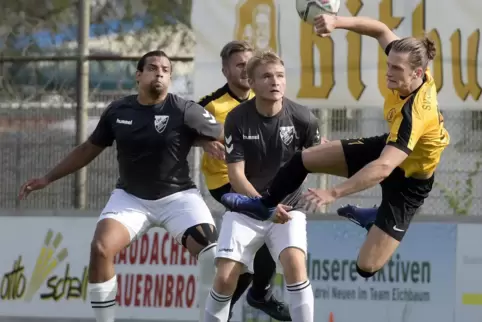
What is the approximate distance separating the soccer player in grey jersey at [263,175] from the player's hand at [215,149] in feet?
1.64

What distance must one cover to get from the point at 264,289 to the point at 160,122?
1.54 meters

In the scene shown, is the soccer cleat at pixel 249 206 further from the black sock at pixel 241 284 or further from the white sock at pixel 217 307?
the black sock at pixel 241 284

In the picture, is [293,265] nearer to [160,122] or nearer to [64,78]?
[160,122]

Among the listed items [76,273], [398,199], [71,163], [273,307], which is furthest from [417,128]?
[76,273]

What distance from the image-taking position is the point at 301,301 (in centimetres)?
820

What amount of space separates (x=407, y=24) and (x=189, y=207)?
2669 mm

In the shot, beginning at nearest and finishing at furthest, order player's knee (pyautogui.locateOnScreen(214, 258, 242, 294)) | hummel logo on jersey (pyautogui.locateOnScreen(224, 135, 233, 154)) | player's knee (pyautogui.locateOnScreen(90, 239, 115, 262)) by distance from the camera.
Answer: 1. player's knee (pyautogui.locateOnScreen(214, 258, 242, 294))
2. hummel logo on jersey (pyautogui.locateOnScreen(224, 135, 233, 154))
3. player's knee (pyautogui.locateOnScreen(90, 239, 115, 262))

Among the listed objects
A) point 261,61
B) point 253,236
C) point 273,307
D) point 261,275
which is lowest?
point 273,307

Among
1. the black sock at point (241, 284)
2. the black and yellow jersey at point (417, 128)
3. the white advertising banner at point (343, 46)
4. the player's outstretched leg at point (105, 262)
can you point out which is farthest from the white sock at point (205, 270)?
the white advertising banner at point (343, 46)

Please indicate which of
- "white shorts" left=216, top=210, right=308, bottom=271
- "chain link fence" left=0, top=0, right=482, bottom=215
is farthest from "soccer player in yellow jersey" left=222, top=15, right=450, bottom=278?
"chain link fence" left=0, top=0, right=482, bottom=215

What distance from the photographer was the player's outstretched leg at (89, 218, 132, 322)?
8.76m

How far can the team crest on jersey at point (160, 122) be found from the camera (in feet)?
30.0

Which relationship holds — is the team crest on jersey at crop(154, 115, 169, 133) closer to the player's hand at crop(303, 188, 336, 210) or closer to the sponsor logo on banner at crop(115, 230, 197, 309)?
the sponsor logo on banner at crop(115, 230, 197, 309)

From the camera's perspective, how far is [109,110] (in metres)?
9.32
